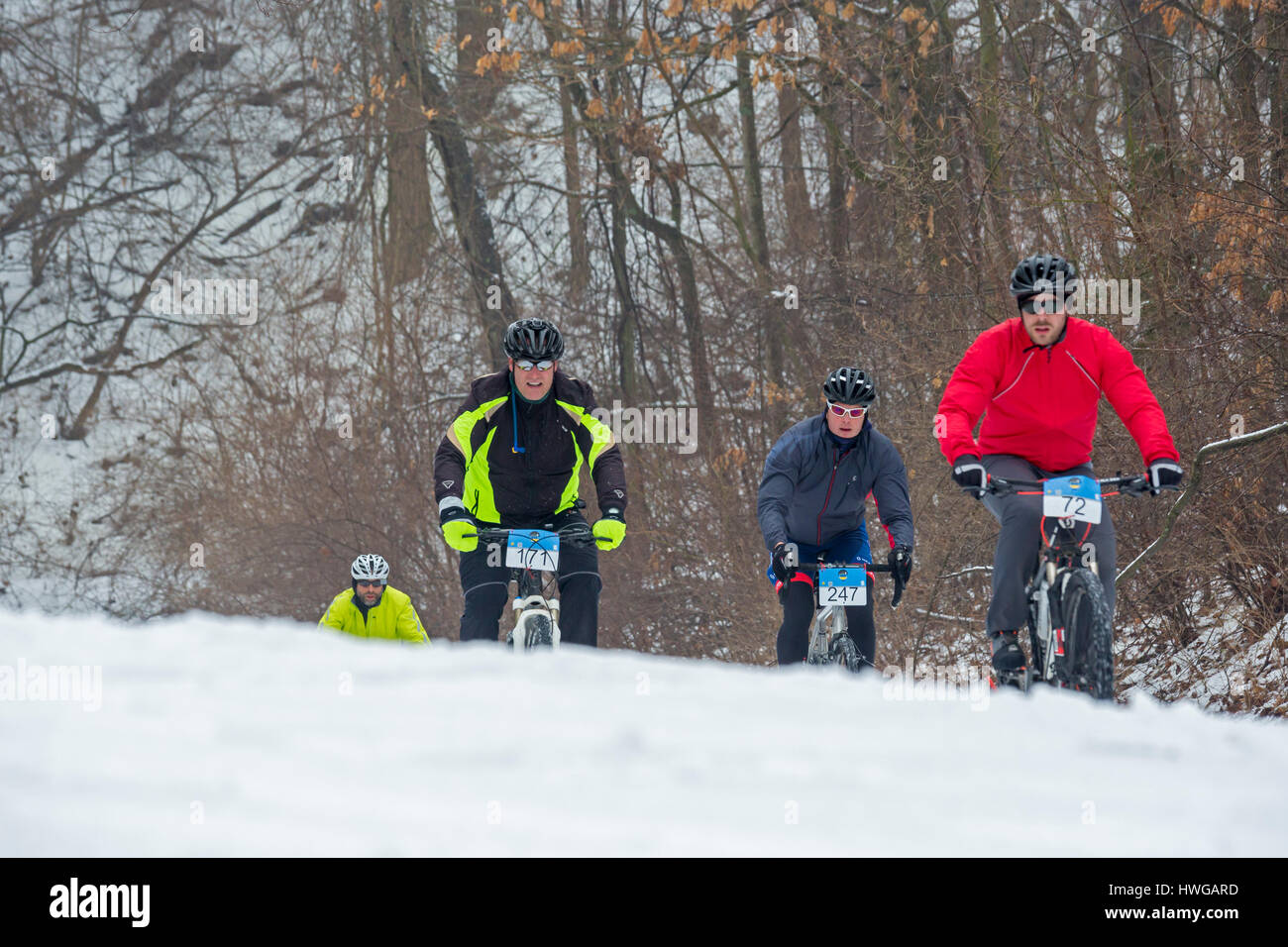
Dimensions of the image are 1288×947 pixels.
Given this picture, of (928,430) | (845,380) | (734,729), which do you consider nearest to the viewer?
(734,729)

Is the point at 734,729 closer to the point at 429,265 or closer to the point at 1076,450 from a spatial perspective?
the point at 1076,450

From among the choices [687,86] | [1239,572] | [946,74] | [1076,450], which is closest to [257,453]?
[687,86]

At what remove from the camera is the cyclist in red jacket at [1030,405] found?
204 inches

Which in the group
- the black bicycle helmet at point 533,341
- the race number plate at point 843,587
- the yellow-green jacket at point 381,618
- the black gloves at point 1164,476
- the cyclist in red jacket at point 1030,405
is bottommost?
the yellow-green jacket at point 381,618

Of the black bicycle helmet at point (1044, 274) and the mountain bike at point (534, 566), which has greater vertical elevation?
the black bicycle helmet at point (1044, 274)

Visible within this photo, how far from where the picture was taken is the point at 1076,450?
532cm

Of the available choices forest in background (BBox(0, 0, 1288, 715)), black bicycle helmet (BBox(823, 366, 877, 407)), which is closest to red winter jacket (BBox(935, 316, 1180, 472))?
black bicycle helmet (BBox(823, 366, 877, 407))

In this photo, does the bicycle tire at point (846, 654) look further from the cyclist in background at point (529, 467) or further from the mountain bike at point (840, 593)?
the cyclist in background at point (529, 467)

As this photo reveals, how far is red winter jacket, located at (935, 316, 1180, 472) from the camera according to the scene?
5.26 meters

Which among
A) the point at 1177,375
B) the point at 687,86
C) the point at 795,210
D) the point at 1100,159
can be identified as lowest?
the point at 1177,375

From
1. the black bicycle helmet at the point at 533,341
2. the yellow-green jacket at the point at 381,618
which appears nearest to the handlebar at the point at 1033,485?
the black bicycle helmet at the point at 533,341

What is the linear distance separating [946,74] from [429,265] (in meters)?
8.39

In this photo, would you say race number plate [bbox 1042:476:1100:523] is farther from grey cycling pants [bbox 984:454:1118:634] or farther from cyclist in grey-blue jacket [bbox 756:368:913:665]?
cyclist in grey-blue jacket [bbox 756:368:913:665]

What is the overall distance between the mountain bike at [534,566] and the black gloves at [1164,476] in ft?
7.07
